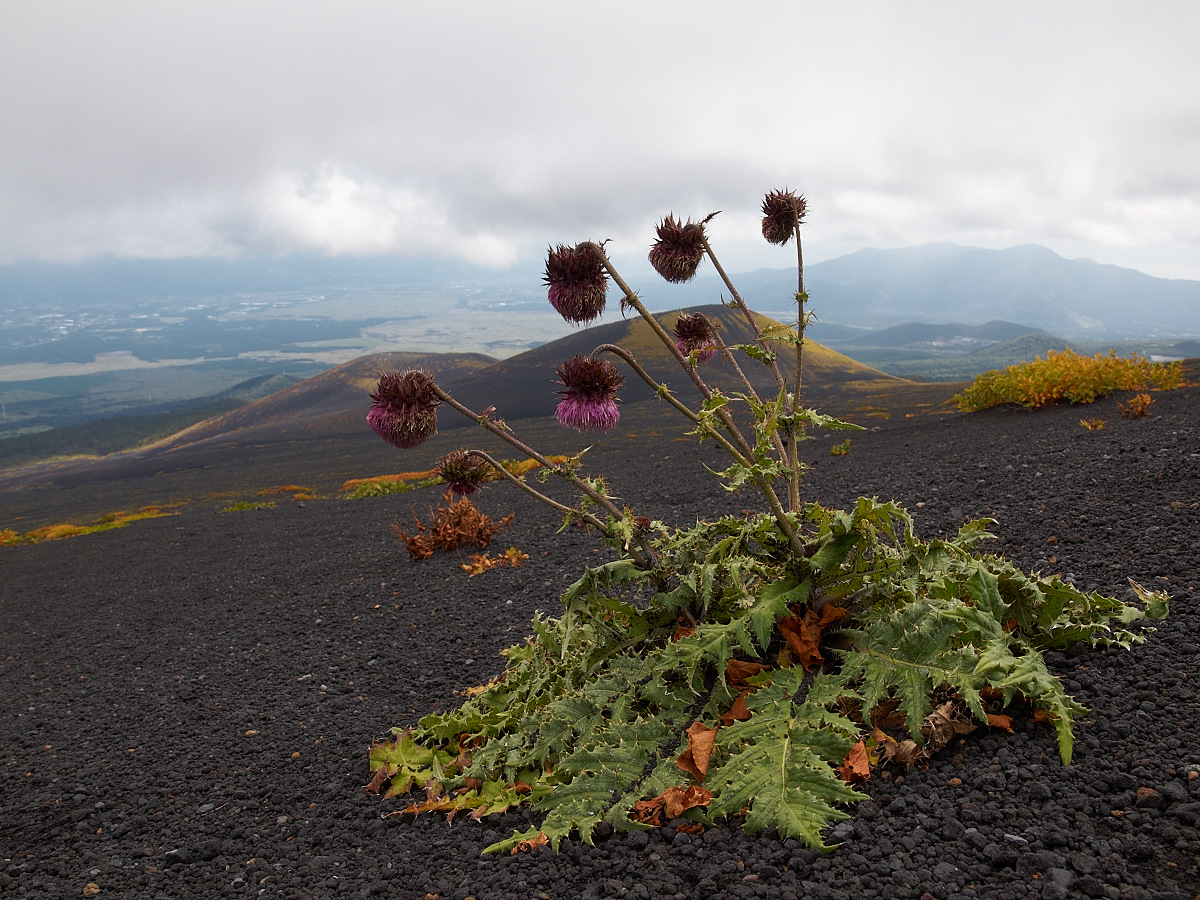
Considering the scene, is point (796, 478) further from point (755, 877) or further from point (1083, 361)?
point (1083, 361)

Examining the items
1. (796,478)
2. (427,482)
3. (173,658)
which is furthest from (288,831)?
(427,482)

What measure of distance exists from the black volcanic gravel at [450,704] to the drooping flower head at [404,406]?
66.3 inches

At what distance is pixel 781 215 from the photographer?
4473 millimetres

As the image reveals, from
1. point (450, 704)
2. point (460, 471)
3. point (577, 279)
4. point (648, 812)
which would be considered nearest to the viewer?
point (648, 812)

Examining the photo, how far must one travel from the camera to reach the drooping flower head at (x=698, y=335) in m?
3.88

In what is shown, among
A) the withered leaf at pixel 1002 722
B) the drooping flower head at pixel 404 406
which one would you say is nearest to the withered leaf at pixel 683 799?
the withered leaf at pixel 1002 722

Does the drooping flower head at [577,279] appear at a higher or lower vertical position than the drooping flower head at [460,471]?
higher

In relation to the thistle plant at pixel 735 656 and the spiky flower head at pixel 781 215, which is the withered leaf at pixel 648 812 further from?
the spiky flower head at pixel 781 215

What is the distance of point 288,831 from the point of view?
123 inches

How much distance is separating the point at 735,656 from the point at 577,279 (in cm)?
A: 191

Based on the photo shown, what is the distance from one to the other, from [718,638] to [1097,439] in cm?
672

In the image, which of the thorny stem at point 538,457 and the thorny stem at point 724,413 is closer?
the thorny stem at point 724,413

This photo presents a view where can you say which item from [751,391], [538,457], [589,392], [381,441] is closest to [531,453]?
[538,457]

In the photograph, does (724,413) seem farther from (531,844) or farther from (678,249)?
(531,844)
